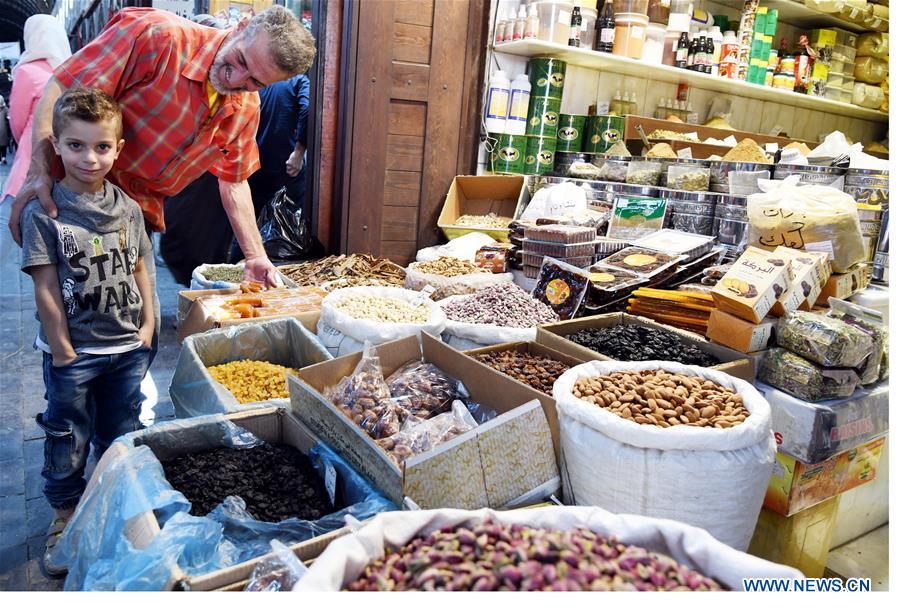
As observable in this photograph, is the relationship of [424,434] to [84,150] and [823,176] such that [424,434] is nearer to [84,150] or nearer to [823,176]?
[84,150]

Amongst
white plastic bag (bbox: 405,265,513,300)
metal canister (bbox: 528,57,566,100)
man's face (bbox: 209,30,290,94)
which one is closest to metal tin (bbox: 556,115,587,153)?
metal canister (bbox: 528,57,566,100)

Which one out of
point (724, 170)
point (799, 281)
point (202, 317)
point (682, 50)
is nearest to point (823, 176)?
point (724, 170)

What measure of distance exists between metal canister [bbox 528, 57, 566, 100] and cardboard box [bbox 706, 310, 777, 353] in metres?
2.27

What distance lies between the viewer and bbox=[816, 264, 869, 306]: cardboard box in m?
2.19

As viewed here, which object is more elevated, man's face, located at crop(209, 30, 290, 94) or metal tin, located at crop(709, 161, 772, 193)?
man's face, located at crop(209, 30, 290, 94)

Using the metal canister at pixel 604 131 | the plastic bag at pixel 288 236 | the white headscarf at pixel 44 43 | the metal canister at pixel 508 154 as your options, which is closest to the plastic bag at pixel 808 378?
the metal canister at pixel 508 154

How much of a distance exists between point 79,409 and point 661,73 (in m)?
3.90

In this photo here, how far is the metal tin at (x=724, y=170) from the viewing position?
9.25ft

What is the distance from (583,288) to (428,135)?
174cm

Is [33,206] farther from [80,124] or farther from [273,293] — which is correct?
[273,293]

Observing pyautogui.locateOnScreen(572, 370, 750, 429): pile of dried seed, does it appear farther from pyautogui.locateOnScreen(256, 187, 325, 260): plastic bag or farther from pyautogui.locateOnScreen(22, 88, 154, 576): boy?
pyautogui.locateOnScreen(256, 187, 325, 260): plastic bag

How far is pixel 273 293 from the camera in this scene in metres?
2.69

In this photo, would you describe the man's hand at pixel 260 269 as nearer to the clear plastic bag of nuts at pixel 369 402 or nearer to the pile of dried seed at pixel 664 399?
the clear plastic bag of nuts at pixel 369 402

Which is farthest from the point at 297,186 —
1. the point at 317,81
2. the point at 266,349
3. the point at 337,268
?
the point at 266,349
